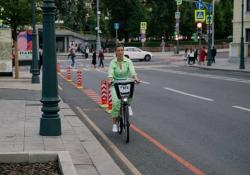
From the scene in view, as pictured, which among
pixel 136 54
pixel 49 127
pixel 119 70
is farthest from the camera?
pixel 136 54

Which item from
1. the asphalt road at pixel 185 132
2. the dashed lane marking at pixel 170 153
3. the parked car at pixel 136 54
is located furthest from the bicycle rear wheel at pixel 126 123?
the parked car at pixel 136 54

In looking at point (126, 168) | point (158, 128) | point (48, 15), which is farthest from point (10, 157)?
point (158, 128)

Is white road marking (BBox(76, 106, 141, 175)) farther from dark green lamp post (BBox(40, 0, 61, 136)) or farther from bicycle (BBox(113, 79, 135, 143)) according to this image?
dark green lamp post (BBox(40, 0, 61, 136))

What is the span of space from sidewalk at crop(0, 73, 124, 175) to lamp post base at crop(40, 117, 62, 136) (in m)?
0.12

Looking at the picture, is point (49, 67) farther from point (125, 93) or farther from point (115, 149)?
point (115, 149)

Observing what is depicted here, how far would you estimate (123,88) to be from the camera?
10.3 meters

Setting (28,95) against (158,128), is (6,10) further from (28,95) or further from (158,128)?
(158,128)

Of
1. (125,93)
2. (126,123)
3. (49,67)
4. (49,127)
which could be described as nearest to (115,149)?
(126,123)

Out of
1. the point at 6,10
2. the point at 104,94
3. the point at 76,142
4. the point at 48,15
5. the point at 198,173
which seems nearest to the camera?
the point at 198,173

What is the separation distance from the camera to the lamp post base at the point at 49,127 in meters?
10.4

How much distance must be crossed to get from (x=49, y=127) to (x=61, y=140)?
1.91ft

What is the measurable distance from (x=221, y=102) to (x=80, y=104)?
14.1 ft

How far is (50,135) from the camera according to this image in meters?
10.4

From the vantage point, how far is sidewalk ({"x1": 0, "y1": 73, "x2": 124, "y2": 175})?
26.8ft
